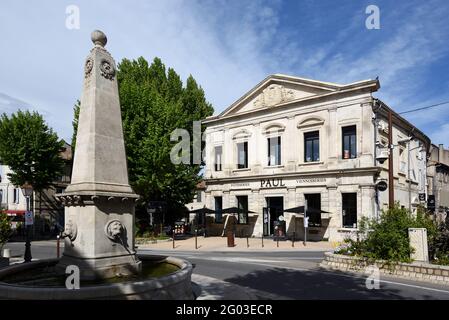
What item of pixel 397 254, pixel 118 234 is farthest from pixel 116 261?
pixel 397 254

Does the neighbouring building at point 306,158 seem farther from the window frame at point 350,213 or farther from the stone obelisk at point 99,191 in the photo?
the stone obelisk at point 99,191

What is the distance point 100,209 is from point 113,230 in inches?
22.1

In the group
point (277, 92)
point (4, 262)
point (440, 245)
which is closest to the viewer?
point (440, 245)

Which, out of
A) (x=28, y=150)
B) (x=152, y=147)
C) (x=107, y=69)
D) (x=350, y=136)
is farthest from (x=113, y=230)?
(x=28, y=150)

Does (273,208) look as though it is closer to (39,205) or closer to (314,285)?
(314,285)

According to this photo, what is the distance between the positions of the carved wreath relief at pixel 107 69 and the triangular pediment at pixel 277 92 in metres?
20.7

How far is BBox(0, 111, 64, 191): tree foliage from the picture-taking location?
96.6 feet

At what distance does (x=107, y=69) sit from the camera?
884 centimetres

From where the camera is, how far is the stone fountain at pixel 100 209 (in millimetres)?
7664

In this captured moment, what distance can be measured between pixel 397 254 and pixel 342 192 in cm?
1398

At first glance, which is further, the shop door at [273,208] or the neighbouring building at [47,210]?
the neighbouring building at [47,210]

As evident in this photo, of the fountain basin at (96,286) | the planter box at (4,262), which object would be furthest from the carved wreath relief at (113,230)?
the planter box at (4,262)

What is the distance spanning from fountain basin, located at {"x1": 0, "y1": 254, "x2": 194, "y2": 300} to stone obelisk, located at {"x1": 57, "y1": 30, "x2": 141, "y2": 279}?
1.65 ft
